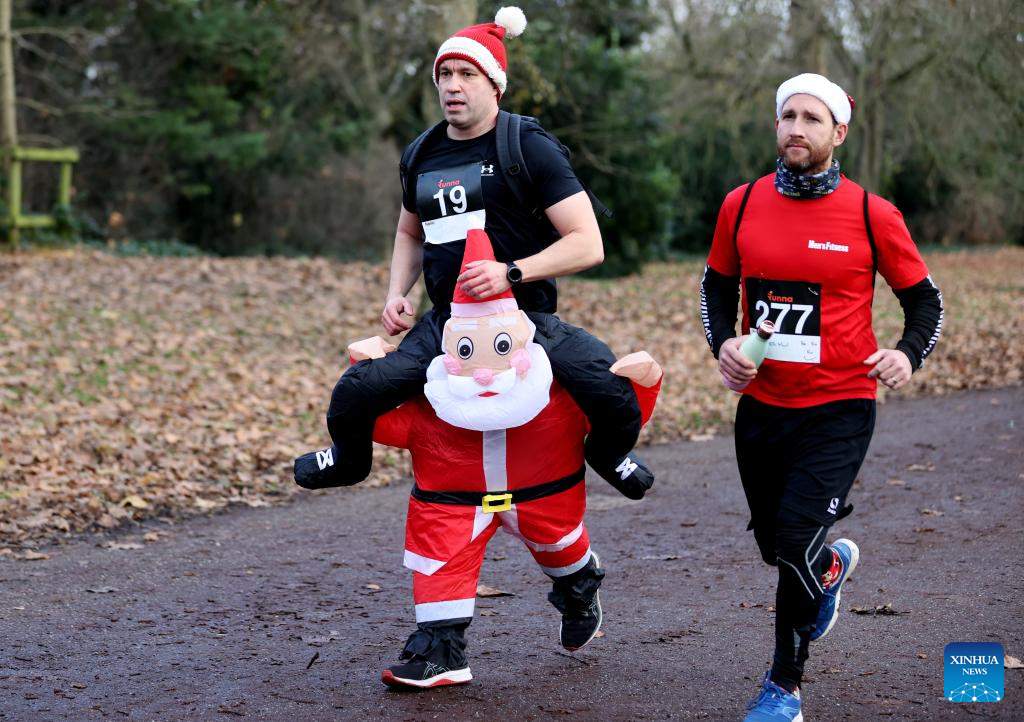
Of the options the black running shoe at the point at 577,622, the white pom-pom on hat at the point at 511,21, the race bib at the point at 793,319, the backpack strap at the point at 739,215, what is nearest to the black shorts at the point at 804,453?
the race bib at the point at 793,319

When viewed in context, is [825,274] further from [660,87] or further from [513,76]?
[660,87]

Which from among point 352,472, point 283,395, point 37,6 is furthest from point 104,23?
point 352,472

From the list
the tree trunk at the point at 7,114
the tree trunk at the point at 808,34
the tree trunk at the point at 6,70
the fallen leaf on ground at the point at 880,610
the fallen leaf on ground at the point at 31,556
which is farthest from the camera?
the tree trunk at the point at 808,34

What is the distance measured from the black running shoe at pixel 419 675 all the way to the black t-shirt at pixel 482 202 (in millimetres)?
1284

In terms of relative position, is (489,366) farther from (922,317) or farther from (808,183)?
(922,317)

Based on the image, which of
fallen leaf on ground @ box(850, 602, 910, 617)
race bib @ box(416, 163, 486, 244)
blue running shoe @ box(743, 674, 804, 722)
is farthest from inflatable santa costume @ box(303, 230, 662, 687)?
fallen leaf on ground @ box(850, 602, 910, 617)

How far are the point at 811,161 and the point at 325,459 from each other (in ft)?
6.79

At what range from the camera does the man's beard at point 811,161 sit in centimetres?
407

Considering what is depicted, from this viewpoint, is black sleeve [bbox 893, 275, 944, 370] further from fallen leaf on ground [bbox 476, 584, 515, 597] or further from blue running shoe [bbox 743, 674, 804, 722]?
fallen leaf on ground [bbox 476, 584, 515, 597]

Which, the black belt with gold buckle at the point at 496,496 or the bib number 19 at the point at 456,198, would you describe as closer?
the bib number 19 at the point at 456,198

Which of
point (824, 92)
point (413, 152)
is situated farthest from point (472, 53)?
point (824, 92)

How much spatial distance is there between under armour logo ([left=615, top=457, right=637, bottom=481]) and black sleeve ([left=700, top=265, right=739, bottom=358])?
1.72 feet

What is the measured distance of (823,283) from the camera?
411cm

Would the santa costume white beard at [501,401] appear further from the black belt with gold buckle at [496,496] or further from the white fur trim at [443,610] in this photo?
the white fur trim at [443,610]
